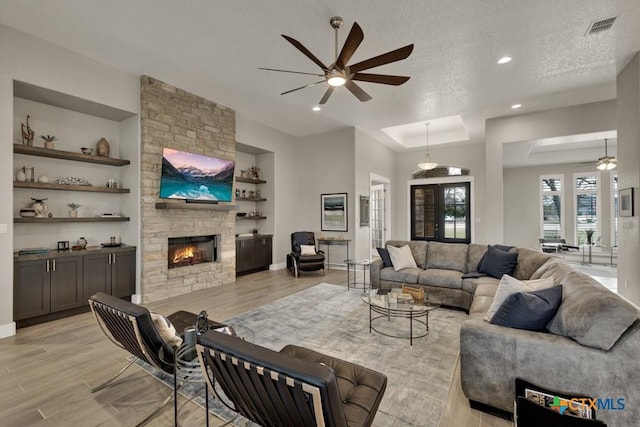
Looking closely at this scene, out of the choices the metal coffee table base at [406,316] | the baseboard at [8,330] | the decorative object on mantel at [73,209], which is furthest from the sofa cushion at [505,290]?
the decorative object on mantel at [73,209]

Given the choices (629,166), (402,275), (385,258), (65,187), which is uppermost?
(629,166)

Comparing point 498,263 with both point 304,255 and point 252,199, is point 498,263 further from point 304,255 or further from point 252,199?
point 252,199

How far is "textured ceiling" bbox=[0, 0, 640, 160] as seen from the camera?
2.93 metres

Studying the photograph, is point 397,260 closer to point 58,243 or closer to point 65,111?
point 58,243

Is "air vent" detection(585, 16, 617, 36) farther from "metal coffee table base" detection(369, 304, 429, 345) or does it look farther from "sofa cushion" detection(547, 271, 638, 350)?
"metal coffee table base" detection(369, 304, 429, 345)

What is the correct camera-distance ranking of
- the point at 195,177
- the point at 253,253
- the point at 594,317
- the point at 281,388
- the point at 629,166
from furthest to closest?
1. the point at 253,253
2. the point at 195,177
3. the point at 629,166
4. the point at 594,317
5. the point at 281,388

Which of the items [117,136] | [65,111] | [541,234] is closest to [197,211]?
[117,136]

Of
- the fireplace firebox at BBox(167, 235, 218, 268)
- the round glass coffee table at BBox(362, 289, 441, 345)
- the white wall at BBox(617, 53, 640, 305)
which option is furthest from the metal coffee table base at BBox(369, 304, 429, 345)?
the fireplace firebox at BBox(167, 235, 218, 268)

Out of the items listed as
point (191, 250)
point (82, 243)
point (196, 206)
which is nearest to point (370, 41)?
point (196, 206)

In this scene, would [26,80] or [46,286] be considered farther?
[46,286]

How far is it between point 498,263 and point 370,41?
346 cm

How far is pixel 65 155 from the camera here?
3885mm

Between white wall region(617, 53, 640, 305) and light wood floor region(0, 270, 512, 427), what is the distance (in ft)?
11.6

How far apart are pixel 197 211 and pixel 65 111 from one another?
7.74 ft
